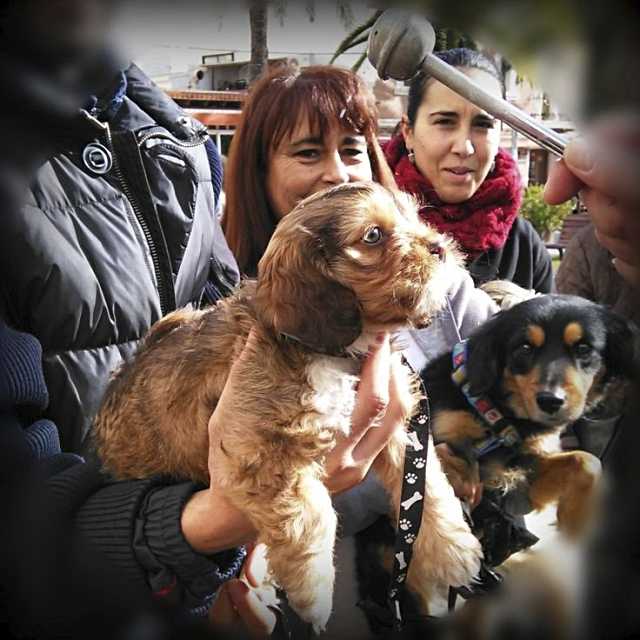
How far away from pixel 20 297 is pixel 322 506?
2.94 feet

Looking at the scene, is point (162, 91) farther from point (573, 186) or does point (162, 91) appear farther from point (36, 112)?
point (573, 186)

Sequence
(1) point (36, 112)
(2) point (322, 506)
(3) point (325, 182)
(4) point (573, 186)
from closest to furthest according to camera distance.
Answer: (1) point (36, 112) < (4) point (573, 186) < (2) point (322, 506) < (3) point (325, 182)

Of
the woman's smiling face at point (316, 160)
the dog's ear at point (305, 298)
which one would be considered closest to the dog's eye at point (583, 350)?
the dog's ear at point (305, 298)

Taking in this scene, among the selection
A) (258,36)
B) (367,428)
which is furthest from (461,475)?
(258,36)

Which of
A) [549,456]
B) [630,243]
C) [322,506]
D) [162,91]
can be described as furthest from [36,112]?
[549,456]

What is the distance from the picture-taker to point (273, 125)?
1.86m

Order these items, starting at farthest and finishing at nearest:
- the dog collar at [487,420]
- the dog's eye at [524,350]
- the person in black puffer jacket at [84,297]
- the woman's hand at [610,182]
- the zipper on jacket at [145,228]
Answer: the zipper on jacket at [145,228] < the dog collar at [487,420] < the dog's eye at [524,350] < the person in black puffer jacket at [84,297] < the woman's hand at [610,182]

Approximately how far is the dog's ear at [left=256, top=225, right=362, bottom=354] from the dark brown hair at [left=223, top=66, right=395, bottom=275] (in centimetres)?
29

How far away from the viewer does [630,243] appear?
83cm

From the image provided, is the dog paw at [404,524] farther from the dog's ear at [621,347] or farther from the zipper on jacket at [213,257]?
the zipper on jacket at [213,257]

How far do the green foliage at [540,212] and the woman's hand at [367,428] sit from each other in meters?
0.59

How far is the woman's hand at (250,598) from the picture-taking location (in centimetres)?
146

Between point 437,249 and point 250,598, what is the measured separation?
41.9 inches

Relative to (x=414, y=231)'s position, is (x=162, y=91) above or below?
above
